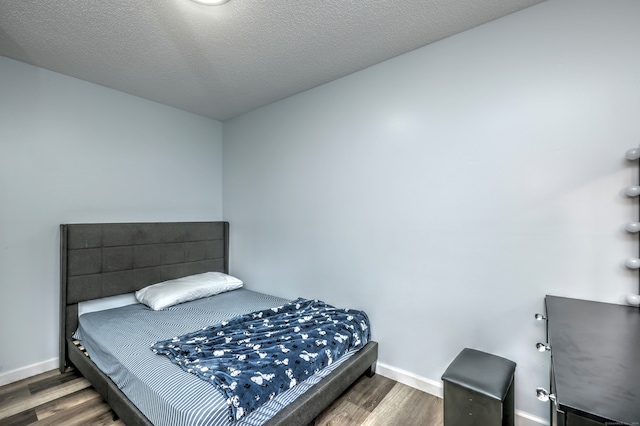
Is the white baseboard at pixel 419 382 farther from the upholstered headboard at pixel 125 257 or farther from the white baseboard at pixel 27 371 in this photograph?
the white baseboard at pixel 27 371

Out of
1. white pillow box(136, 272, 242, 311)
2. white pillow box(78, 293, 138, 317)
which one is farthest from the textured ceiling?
white pillow box(78, 293, 138, 317)

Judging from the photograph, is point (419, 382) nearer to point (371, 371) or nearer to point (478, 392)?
point (371, 371)

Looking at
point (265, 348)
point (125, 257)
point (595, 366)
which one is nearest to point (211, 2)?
point (265, 348)

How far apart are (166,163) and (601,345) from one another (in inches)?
147

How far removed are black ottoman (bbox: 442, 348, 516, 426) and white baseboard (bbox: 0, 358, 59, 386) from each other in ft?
10.4

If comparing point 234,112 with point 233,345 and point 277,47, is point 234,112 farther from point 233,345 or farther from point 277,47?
point 233,345

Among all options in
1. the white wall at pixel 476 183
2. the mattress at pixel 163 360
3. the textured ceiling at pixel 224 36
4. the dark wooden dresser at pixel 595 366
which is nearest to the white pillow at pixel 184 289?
the mattress at pixel 163 360

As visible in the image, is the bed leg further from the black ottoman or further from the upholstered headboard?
the upholstered headboard

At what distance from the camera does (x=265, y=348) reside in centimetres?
187

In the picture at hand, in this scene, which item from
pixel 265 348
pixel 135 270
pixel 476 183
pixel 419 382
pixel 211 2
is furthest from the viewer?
pixel 135 270

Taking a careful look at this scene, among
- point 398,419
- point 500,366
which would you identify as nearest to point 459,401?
point 500,366

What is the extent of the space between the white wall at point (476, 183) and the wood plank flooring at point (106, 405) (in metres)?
0.24

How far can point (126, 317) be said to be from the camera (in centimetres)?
250

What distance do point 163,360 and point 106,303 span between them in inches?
61.1
